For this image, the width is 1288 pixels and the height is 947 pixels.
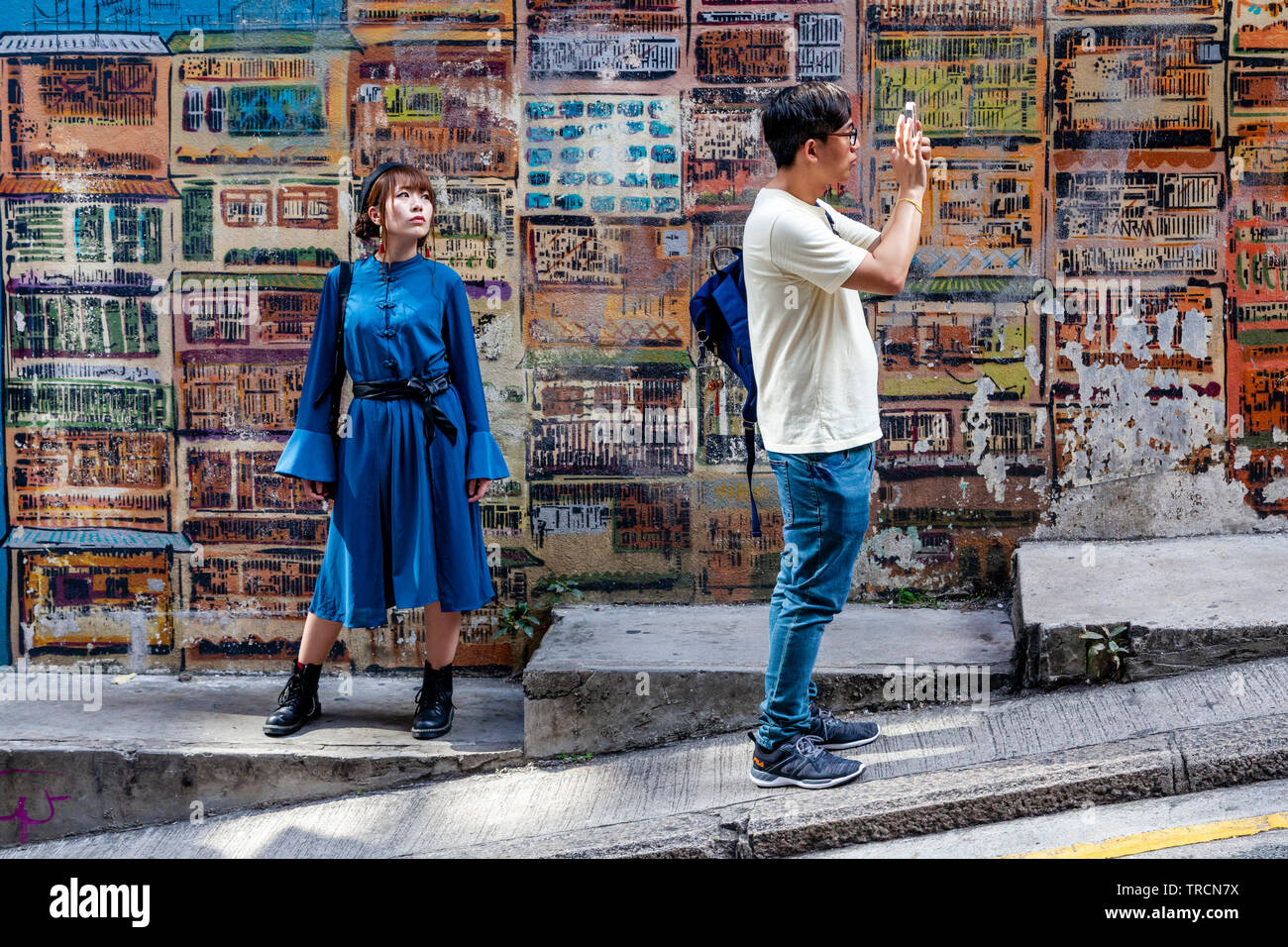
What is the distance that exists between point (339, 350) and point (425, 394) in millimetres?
345

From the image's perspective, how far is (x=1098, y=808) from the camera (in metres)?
3.51

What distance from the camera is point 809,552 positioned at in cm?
358

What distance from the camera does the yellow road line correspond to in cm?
323

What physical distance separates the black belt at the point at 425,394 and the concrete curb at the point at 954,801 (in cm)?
144

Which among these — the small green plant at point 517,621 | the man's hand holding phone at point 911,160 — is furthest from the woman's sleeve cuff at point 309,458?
the man's hand holding phone at point 911,160

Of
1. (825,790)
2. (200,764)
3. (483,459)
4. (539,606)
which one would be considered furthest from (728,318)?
(200,764)

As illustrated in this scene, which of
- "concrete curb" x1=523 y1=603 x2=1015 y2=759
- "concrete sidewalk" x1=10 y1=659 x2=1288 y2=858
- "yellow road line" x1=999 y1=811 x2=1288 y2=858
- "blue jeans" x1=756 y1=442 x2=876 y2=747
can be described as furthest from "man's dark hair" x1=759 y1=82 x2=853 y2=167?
"yellow road line" x1=999 y1=811 x2=1288 y2=858

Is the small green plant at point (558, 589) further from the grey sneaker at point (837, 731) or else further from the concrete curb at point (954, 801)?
the concrete curb at point (954, 801)

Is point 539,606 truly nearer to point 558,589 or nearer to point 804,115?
point 558,589

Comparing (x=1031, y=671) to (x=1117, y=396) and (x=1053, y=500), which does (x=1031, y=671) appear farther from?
(x=1117, y=396)

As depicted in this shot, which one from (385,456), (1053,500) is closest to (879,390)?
(1053,500)

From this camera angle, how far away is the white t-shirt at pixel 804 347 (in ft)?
11.5

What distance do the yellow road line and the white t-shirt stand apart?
3.95 ft

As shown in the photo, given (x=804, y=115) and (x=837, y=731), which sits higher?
(x=804, y=115)
